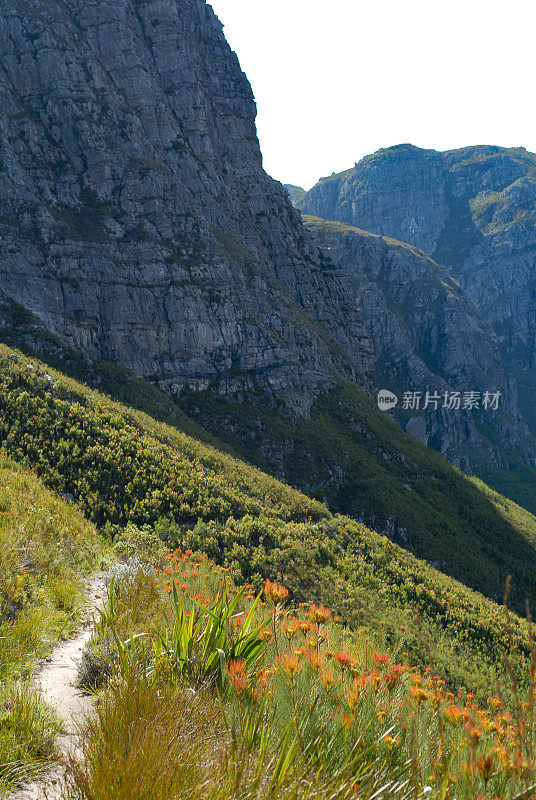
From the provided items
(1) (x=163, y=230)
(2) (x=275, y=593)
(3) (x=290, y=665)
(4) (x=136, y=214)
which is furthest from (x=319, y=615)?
(4) (x=136, y=214)

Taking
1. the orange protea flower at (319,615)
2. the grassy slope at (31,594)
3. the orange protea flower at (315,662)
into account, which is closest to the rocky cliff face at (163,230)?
the grassy slope at (31,594)

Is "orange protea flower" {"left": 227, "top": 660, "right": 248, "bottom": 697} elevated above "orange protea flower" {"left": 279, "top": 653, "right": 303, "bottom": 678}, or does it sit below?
below

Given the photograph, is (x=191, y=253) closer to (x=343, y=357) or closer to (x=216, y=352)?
(x=216, y=352)

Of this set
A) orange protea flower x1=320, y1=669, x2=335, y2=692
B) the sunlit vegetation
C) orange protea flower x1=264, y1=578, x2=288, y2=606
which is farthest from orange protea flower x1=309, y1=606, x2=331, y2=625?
orange protea flower x1=320, y1=669, x2=335, y2=692

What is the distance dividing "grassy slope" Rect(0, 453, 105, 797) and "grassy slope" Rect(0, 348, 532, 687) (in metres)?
2.28

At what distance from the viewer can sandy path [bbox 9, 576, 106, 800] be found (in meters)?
2.60

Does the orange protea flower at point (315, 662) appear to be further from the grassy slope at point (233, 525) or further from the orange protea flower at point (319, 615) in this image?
the grassy slope at point (233, 525)

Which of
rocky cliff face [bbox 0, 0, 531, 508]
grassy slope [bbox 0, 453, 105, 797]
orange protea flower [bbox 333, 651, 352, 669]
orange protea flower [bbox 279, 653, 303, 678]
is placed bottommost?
grassy slope [bbox 0, 453, 105, 797]

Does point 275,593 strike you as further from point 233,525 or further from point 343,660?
point 233,525

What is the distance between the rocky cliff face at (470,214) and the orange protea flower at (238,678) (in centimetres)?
13793

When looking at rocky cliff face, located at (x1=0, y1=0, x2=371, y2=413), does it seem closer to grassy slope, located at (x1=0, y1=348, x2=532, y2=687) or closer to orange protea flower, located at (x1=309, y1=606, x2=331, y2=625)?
grassy slope, located at (x1=0, y1=348, x2=532, y2=687)

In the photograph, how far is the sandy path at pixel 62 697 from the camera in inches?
103

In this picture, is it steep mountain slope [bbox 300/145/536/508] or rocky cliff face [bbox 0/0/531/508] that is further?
steep mountain slope [bbox 300/145/536/508]

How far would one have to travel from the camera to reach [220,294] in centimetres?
4481
